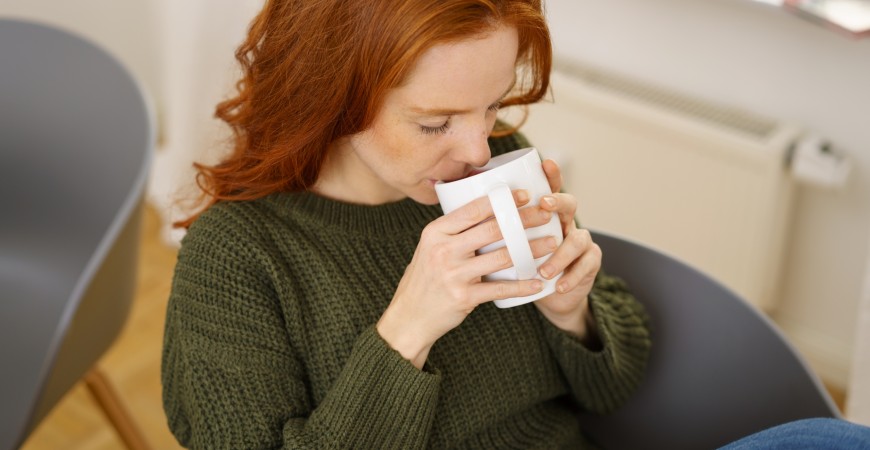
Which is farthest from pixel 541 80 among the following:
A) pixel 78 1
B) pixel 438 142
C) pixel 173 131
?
pixel 78 1

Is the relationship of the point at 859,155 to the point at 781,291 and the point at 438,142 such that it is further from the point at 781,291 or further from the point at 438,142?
the point at 438,142

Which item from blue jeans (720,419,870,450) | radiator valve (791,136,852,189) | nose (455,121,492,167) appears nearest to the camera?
blue jeans (720,419,870,450)

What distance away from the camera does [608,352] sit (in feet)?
3.88

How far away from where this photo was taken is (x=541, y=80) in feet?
3.73

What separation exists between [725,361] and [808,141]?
817 millimetres

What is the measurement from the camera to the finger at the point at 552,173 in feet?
3.35

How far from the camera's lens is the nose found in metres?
0.99

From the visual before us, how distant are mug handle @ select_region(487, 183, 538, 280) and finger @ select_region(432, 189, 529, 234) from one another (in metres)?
0.01

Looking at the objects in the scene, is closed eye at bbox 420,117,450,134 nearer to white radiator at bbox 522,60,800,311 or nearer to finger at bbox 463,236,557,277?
finger at bbox 463,236,557,277

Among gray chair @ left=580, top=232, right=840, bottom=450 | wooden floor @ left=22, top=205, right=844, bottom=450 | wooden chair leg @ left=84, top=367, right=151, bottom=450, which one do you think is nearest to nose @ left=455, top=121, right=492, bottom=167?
gray chair @ left=580, top=232, right=840, bottom=450

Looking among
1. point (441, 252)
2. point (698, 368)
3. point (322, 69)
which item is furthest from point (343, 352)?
point (698, 368)

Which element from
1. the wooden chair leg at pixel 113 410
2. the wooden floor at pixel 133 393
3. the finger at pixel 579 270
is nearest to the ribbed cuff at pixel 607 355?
the finger at pixel 579 270

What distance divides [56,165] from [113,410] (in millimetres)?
450

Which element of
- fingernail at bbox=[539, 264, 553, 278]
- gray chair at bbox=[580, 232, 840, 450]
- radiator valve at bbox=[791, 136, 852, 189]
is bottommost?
gray chair at bbox=[580, 232, 840, 450]
